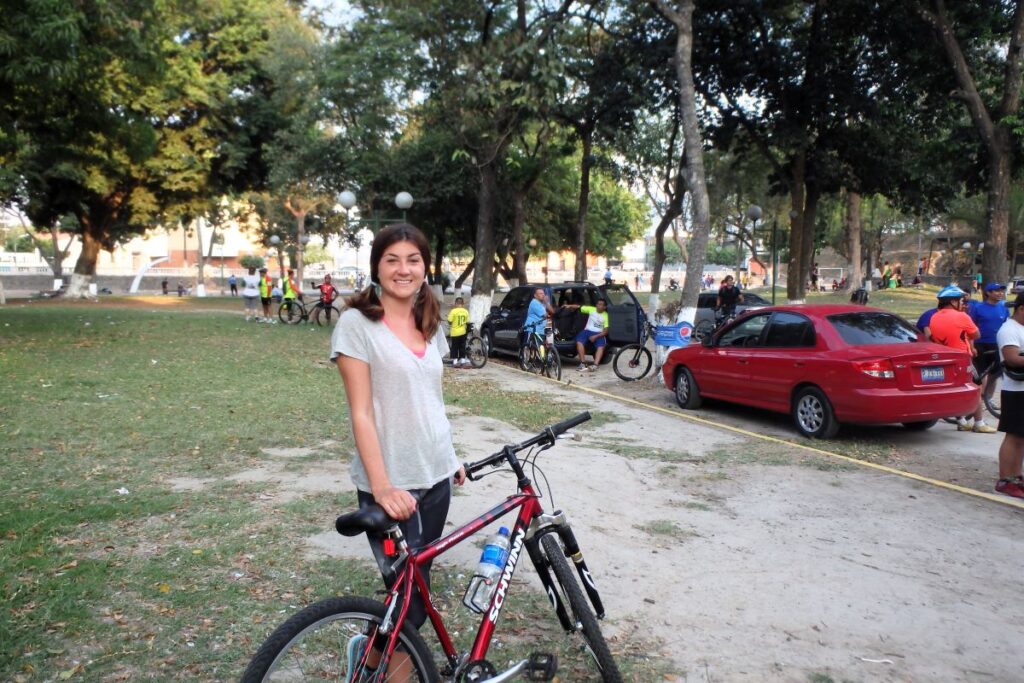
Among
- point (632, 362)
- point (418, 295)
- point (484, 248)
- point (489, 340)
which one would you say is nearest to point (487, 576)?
point (418, 295)

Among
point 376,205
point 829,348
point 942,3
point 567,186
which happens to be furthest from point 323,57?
point 829,348

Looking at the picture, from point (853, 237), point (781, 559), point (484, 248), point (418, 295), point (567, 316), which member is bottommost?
point (781, 559)

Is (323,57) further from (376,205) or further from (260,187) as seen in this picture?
(260,187)

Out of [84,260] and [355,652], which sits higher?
[84,260]

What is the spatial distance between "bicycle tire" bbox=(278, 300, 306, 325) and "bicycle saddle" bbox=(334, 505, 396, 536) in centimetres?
2082

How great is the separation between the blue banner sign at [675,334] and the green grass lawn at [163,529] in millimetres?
3085

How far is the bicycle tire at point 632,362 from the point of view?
1336 centimetres

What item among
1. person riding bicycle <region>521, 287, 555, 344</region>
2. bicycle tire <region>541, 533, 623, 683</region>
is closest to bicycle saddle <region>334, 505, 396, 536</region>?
bicycle tire <region>541, 533, 623, 683</region>

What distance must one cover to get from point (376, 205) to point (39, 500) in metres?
24.4

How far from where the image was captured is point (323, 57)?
970 inches

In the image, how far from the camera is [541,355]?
550 inches

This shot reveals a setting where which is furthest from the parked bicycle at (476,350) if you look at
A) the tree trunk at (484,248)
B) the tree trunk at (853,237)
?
the tree trunk at (853,237)

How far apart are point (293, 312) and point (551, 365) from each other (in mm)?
11656

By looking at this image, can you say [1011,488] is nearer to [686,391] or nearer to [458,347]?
[686,391]
